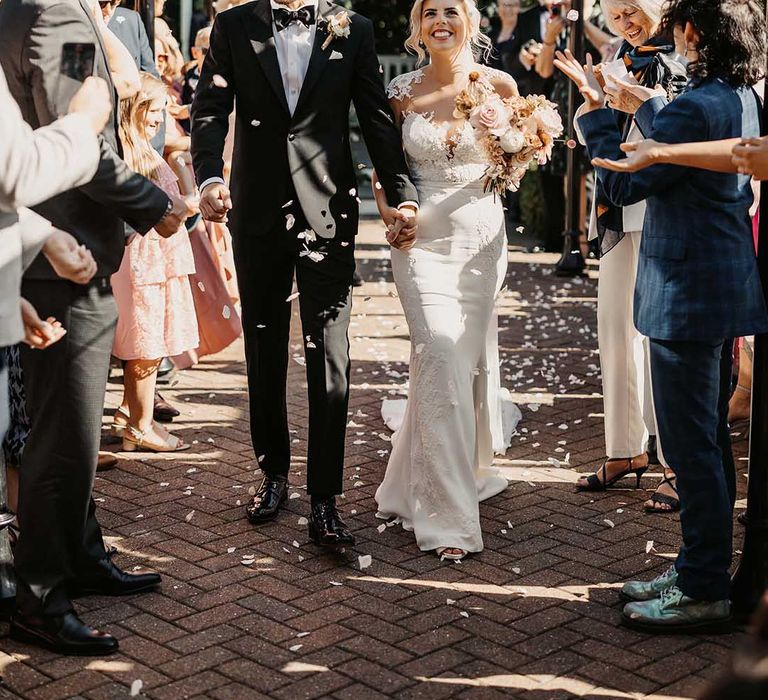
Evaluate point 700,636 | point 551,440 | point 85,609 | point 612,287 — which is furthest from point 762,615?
point 551,440

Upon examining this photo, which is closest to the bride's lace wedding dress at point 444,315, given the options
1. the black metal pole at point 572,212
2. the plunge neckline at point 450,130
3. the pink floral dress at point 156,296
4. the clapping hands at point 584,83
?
the plunge neckline at point 450,130

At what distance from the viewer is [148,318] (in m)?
6.51

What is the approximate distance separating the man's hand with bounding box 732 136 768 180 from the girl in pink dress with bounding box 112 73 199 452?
10.9ft

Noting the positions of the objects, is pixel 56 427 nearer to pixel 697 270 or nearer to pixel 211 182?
pixel 211 182

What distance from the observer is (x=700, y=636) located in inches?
168

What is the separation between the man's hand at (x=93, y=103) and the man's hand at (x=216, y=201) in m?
1.39

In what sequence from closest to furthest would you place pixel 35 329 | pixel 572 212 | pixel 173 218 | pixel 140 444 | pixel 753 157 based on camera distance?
pixel 35 329, pixel 753 157, pixel 173 218, pixel 140 444, pixel 572 212

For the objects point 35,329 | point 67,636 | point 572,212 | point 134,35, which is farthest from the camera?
point 572,212

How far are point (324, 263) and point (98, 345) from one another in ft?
4.08

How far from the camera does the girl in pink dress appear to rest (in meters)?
6.41

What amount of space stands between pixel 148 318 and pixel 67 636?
270 centimetres

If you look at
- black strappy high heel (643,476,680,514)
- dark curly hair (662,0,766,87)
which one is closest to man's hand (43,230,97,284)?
dark curly hair (662,0,766,87)

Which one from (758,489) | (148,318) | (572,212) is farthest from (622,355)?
(572,212)

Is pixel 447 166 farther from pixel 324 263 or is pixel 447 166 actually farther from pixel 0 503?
pixel 0 503
